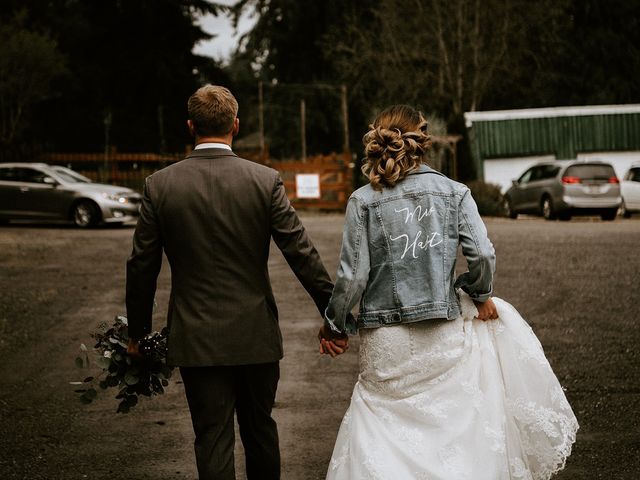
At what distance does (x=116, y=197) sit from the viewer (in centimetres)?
2200

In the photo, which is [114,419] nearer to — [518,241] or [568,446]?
[568,446]

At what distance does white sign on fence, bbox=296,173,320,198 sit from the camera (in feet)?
93.0

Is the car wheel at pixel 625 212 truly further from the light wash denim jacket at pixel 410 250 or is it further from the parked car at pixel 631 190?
the light wash denim jacket at pixel 410 250

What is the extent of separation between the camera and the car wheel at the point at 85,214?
21766 mm

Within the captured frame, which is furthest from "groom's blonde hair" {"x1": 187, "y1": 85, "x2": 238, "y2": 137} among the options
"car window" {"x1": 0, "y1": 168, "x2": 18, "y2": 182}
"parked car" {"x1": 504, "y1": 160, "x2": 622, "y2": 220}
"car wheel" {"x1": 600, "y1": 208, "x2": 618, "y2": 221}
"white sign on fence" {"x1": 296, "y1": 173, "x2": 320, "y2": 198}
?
"white sign on fence" {"x1": 296, "y1": 173, "x2": 320, "y2": 198}

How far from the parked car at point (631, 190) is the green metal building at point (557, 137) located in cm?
1031

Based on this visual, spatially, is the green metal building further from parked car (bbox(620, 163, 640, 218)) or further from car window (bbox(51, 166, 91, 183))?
car window (bbox(51, 166, 91, 183))

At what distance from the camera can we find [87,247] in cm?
1705

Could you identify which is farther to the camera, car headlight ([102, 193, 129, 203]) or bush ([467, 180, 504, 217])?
bush ([467, 180, 504, 217])

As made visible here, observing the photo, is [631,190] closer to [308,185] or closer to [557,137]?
[308,185]

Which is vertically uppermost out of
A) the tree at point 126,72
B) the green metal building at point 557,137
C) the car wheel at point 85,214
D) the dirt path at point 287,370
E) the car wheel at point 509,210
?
the tree at point 126,72

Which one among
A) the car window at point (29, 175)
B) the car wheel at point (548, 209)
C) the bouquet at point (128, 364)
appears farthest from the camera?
the car wheel at point (548, 209)

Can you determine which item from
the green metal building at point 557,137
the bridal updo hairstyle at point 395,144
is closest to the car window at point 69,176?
the green metal building at point 557,137

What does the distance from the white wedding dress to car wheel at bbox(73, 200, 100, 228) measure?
18595 mm
